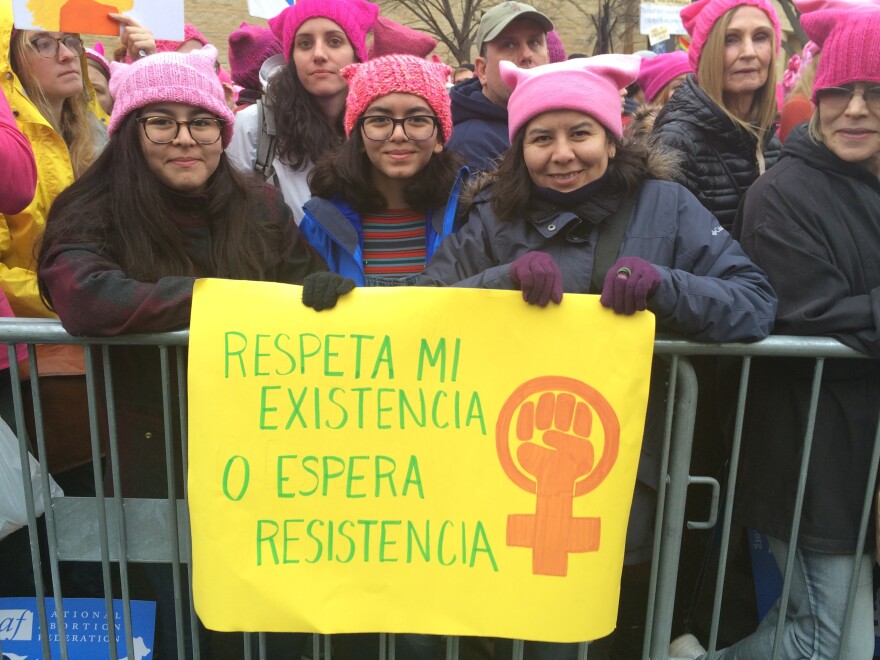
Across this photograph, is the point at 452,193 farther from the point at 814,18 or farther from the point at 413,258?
the point at 814,18

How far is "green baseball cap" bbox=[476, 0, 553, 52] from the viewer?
147 inches

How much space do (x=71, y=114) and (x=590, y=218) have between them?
245cm

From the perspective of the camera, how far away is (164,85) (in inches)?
101

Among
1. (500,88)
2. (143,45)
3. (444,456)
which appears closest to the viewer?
(444,456)

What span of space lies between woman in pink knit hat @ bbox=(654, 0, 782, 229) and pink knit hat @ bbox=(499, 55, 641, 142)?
752mm

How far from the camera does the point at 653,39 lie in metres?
9.73

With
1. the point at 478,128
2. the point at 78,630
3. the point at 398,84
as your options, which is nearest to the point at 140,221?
the point at 398,84

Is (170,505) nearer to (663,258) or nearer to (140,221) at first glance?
(140,221)

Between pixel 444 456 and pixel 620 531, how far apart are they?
537 mm

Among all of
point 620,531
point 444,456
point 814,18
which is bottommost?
point 620,531

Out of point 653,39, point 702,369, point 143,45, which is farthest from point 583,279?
point 653,39

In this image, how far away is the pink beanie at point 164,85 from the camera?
2.57m

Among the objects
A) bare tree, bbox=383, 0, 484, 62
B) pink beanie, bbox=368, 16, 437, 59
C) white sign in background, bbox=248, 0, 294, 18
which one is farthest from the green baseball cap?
bare tree, bbox=383, 0, 484, 62

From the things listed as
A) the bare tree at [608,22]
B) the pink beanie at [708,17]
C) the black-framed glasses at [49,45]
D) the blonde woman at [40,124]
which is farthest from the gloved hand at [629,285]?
the bare tree at [608,22]
